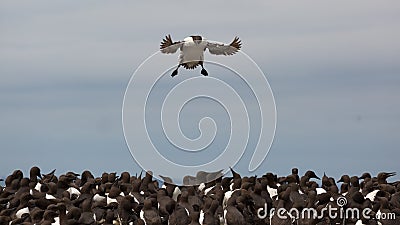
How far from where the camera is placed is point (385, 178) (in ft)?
78.2

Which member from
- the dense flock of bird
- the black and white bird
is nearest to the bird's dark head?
the black and white bird

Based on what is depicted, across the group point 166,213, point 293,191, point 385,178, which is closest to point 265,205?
point 293,191

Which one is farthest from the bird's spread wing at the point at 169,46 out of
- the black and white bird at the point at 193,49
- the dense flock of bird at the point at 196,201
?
the dense flock of bird at the point at 196,201

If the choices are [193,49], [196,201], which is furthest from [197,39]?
[196,201]

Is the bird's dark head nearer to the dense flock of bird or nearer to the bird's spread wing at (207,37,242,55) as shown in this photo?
the bird's spread wing at (207,37,242,55)

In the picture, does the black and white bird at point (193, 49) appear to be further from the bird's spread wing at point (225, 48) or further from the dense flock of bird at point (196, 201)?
the dense flock of bird at point (196, 201)

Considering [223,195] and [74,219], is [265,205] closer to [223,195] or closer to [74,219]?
[223,195]

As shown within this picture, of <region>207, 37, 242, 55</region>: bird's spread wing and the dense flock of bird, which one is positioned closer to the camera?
the dense flock of bird

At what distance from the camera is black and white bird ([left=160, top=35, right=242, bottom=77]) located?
2366 cm

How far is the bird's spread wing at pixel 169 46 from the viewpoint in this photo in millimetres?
23969

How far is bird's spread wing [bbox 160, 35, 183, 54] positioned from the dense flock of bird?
3.61 m

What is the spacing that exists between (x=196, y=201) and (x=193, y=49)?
5359mm

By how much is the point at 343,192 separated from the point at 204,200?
4680 millimetres

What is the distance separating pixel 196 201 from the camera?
65.3 ft
